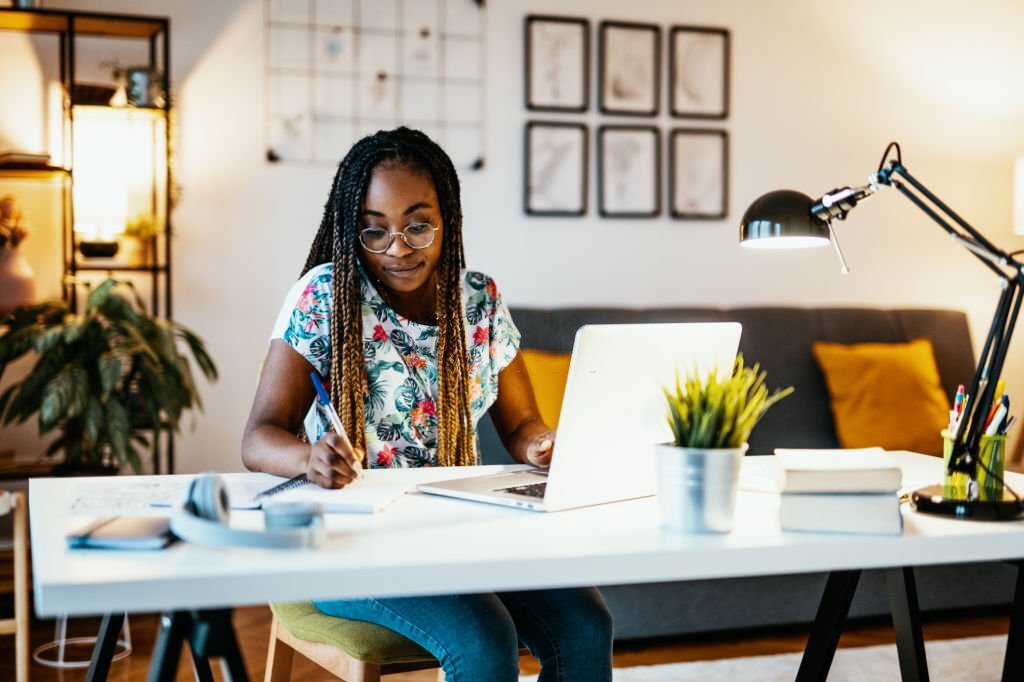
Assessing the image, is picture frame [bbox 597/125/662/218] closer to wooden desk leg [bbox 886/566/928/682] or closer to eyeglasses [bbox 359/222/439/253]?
eyeglasses [bbox 359/222/439/253]

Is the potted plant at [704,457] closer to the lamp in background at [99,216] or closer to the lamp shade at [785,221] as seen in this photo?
the lamp shade at [785,221]

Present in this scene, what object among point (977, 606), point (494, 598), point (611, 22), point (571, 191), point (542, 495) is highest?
point (611, 22)

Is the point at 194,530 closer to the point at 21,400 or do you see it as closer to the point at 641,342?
the point at 641,342

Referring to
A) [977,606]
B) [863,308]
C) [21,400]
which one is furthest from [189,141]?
[977,606]

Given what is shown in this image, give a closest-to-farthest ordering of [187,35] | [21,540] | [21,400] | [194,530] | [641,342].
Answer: [194,530]
[641,342]
[21,540]
[21,400]
[187,35]

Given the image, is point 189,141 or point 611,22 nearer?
point 189,141

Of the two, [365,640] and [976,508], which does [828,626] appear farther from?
[365,640]

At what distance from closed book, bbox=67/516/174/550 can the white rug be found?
1525mm

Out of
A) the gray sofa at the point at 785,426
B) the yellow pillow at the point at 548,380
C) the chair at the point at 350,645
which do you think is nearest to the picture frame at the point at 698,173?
the gray sofa at the point at 785,426

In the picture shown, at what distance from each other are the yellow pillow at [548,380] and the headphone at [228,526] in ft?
5.67

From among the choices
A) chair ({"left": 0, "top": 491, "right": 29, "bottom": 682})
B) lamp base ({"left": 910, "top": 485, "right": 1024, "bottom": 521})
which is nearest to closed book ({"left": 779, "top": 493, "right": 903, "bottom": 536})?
lamp base ({"left": 910, "top": 485, "right": 1024, "bottom": 521})

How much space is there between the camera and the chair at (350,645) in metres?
1.36

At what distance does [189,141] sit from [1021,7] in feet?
9.90

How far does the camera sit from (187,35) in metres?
3.25
